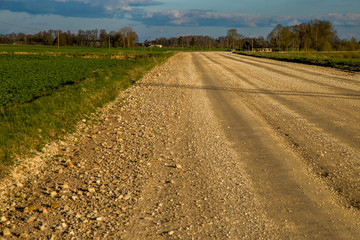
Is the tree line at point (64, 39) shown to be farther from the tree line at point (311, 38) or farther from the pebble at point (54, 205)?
the pebble at point (54, 205)

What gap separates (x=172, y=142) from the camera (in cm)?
706

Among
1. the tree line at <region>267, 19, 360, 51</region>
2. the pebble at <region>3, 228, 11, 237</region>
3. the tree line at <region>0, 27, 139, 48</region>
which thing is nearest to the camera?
the pebble at <region>3, 228, 11, 237</region>

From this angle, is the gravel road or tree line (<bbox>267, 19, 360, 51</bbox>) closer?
the gravel road

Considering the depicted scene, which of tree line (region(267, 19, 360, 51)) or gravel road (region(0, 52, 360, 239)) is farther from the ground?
tree line (region(267, 19, 360, 51))

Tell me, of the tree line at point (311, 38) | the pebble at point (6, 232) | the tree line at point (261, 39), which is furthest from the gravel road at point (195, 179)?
the tree line at point (311, 38)

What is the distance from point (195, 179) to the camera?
5.14 meters

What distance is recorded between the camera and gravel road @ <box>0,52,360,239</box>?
379cm

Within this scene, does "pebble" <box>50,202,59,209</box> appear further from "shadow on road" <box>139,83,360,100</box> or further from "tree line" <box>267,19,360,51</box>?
"tree line" <box>267,19,360,51</box>

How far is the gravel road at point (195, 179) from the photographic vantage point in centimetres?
379

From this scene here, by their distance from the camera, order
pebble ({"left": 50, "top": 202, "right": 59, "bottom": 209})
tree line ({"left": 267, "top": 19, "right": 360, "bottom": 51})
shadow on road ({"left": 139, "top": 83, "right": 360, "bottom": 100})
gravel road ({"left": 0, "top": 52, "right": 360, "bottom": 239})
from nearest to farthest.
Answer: gravel road ({"left": 0, "top": 52, "right": 360, "bottom": 239})
pebble ({"left": 50, "top": 202, "right": 59, "bottom": 209})
shadow on road ({"left": 139, "top": 83, "right": 360, "bottom": 100})
tree line ({"left": 267, "top": 19, "right": 360, "bottom": 51})

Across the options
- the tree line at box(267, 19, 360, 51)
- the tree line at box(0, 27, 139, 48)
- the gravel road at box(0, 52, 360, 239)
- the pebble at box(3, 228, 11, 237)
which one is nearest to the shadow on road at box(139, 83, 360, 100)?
the gravel road at box(0, 52, 360, 239)

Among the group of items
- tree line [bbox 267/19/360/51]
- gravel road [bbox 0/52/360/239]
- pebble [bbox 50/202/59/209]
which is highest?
tree line [bbox 267/19/360/51]

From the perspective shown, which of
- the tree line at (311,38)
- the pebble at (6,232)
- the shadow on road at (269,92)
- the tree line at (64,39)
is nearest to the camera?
the pebble at (6,232)

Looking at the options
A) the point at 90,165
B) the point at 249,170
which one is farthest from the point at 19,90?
the point at 249,170
